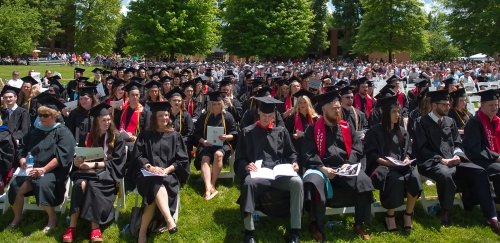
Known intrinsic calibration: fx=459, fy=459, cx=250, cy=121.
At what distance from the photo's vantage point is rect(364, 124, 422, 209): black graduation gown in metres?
5.96

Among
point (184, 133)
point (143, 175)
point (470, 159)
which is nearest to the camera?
point (143, 175)

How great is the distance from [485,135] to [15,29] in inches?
1863

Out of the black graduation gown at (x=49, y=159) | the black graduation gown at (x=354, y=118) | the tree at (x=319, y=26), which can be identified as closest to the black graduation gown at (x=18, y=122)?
the black graduation gown at (x=49, y=159)

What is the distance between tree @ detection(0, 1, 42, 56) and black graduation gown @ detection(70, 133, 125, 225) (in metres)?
44.3

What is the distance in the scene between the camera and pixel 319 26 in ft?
201

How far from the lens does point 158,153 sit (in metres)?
6.06

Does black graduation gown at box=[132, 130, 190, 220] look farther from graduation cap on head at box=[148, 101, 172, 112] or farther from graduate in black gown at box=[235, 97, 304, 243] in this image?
graduate in black gown at box=[235, 97, 304, 243]

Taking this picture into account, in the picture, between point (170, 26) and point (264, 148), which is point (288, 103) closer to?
point (264, 148)

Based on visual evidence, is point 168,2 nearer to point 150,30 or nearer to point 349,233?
point 150,30

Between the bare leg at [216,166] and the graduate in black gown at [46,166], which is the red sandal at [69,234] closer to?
the graduate in black gown at [46,166]

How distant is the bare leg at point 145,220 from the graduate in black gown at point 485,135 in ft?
14.8

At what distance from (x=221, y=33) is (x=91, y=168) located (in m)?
39.0

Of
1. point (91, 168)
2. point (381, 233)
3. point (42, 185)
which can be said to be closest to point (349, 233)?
point (381, 233)

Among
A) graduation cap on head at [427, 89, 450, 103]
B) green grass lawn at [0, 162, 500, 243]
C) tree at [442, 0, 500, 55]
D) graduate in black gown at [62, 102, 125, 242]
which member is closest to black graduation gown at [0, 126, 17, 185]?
green grass lawn at [0, 162, 500, 243]
